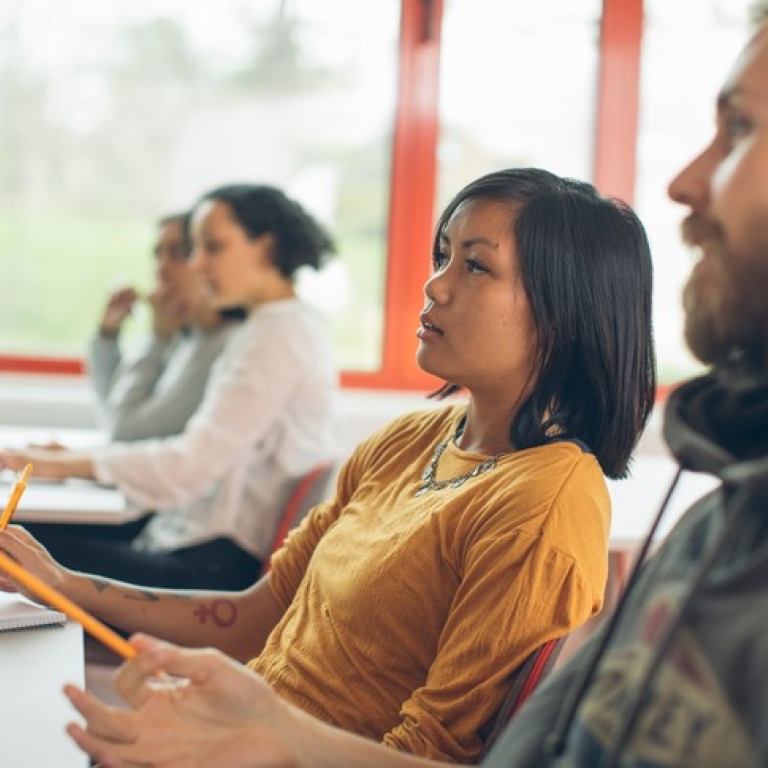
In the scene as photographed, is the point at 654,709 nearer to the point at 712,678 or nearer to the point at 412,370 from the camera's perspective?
the point at 712,678

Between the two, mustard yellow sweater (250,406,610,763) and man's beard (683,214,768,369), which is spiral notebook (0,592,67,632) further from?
man's beard (683,214,768,369)

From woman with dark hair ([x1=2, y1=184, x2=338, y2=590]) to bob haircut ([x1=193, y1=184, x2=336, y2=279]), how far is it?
0.21 metres

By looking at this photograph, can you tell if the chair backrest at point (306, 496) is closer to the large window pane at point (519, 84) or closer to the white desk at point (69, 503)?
the white desk at point (69, 503)

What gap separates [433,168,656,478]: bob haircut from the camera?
5.14 ft

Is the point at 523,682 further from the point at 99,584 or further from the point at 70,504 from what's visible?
the point at 70,504

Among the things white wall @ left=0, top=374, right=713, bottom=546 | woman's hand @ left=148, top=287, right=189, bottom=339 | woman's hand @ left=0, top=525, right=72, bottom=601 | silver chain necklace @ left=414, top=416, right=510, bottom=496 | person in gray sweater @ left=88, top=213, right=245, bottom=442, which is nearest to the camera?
silver chain necklace @ left=414, top=416, right=510, bottom=496

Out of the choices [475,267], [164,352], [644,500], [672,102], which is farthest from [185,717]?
[672,102]

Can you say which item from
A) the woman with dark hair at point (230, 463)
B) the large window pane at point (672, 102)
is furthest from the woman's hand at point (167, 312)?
the large window pane at point (672, 102)

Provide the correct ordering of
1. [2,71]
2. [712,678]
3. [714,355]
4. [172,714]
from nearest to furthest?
[712,678] < [714,355] < [172,714] < [2,71]

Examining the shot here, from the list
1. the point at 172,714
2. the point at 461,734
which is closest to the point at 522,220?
the point at 461,734

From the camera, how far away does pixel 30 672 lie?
55.6 inches

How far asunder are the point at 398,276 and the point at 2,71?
4.67 feet

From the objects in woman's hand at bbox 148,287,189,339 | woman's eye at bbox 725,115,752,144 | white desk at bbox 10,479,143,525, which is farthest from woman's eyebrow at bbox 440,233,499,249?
woman's hand at bbox 148,287,189,339

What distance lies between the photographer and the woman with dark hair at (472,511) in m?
1.36
